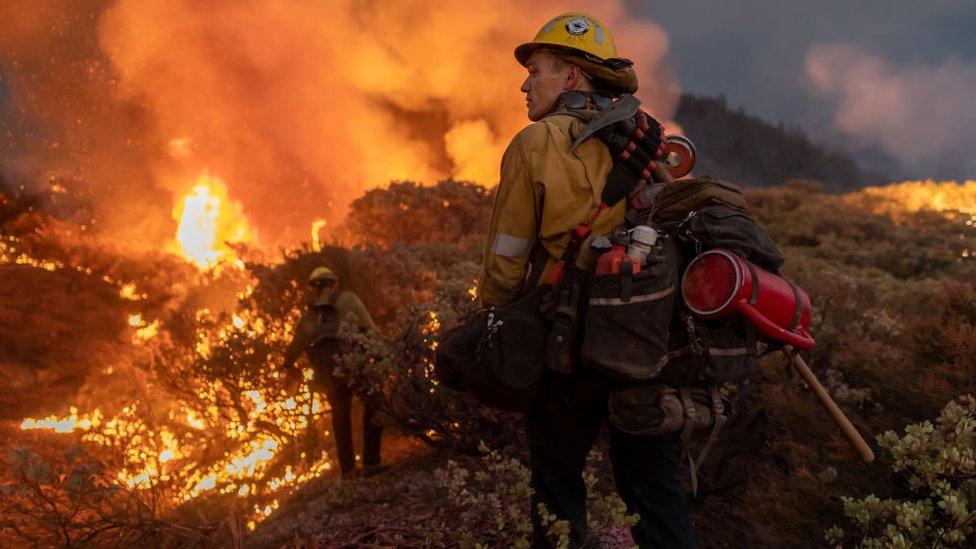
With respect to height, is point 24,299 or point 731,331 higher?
point 24,299

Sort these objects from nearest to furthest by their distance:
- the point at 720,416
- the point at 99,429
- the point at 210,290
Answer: the point at 720,416 < the point at 99,429 < the point at 210,290

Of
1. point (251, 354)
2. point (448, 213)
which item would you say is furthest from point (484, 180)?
point (251, 354)

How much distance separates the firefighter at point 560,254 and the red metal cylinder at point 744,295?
37 centimetres

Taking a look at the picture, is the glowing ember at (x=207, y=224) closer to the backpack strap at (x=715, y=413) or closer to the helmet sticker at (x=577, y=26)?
the helmet sticker at (x=577, y=26)

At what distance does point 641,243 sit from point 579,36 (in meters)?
0.94

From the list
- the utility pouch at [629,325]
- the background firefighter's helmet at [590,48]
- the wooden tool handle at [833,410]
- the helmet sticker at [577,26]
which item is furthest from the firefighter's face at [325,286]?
the wooden tool handle at [833,410]

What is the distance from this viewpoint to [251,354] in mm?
6680

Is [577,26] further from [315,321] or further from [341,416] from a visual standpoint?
[341,416]

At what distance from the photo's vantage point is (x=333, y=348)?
19.0 ft

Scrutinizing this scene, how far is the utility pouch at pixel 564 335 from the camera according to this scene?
220cm

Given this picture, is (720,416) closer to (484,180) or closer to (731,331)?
(731,331)

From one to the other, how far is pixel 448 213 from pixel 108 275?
7425mm

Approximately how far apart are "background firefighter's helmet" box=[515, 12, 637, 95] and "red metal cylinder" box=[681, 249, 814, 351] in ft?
2.84

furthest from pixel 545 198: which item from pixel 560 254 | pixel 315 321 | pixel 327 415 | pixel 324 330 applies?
pixel 327 415
